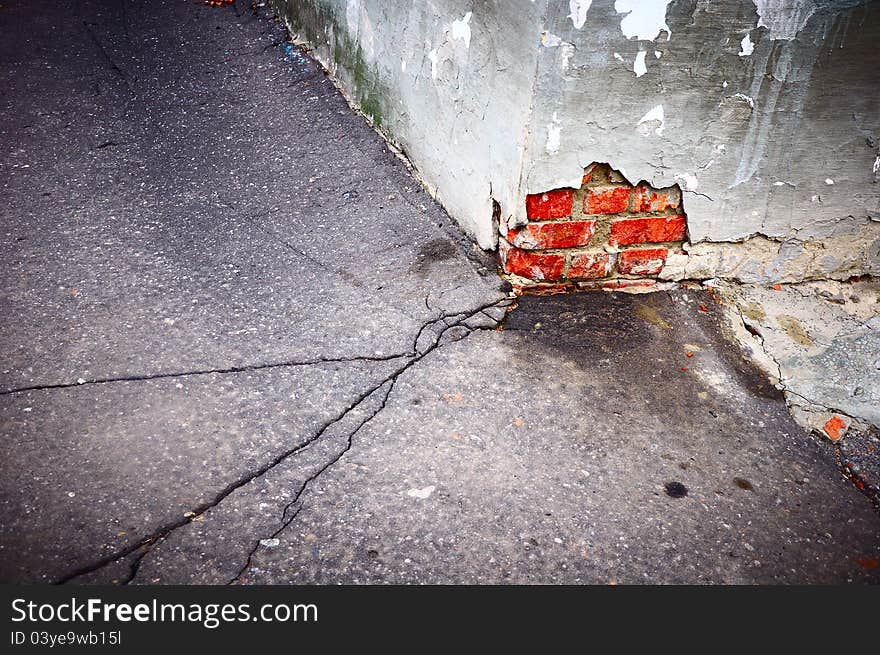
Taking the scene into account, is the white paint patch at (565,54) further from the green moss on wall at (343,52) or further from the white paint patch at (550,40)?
the green moss on wall at (343,52)

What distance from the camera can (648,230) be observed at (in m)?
2.87

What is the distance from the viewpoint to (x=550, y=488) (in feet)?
7.33

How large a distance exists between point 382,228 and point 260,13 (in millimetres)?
2528

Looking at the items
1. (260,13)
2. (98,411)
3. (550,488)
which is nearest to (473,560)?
(550,488)

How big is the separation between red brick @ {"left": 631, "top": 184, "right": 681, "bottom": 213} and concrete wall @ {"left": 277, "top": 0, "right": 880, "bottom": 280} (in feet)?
0.14

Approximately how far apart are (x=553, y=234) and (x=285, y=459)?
132 centimetres

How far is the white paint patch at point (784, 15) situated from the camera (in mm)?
2465

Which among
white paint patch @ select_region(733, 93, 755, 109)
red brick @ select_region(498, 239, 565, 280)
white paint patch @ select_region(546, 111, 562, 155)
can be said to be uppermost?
white paint patch @ select_region(733, 93, 755, 109)

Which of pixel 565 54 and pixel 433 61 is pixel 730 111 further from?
pixel 433 61

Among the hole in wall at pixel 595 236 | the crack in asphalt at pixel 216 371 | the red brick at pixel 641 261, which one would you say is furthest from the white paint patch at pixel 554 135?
the crack in asphalt at pixel 216 371

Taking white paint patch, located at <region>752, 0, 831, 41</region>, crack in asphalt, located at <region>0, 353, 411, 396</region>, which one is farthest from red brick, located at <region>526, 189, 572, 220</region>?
white paint patch, located at <region>752, 0, 831, 41</region>

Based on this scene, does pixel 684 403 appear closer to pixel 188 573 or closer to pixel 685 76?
pixel 685 76

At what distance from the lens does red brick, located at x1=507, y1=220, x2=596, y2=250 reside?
111 inches

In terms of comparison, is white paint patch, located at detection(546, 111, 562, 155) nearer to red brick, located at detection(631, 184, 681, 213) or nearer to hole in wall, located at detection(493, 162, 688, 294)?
hole in wall, located at detection(493, 162, 688, 294)
